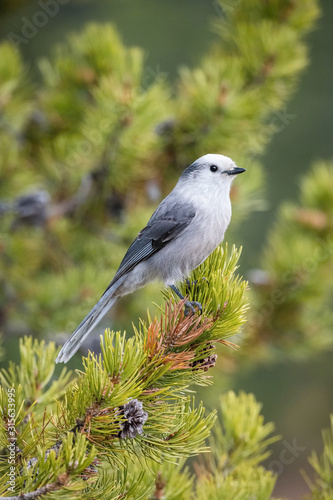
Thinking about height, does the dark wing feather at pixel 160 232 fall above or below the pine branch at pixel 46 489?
above

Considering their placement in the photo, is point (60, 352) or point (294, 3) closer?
point (60, 352)

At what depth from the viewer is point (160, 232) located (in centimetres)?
148

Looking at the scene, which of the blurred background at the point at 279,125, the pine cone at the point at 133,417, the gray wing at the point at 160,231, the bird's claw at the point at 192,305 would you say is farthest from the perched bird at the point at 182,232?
the blurred background at the point at 279,125

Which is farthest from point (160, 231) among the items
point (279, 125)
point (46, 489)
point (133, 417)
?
point (279, 125)

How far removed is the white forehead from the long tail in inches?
18.2

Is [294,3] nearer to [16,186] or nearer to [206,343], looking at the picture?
[16,186]

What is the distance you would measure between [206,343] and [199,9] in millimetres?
3945

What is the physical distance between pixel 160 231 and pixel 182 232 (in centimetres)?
7

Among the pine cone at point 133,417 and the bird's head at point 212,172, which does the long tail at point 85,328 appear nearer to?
the pine cone at point 133,417

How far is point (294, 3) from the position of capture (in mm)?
1713

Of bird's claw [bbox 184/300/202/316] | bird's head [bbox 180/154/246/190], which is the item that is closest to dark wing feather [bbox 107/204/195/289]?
bird's head [bbox 180/154/246/190]

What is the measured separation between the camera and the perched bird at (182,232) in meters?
1.37

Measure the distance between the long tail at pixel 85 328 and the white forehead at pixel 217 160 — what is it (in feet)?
1.51

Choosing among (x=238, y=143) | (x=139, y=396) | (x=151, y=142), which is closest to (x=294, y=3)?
(x=238, y=143)
